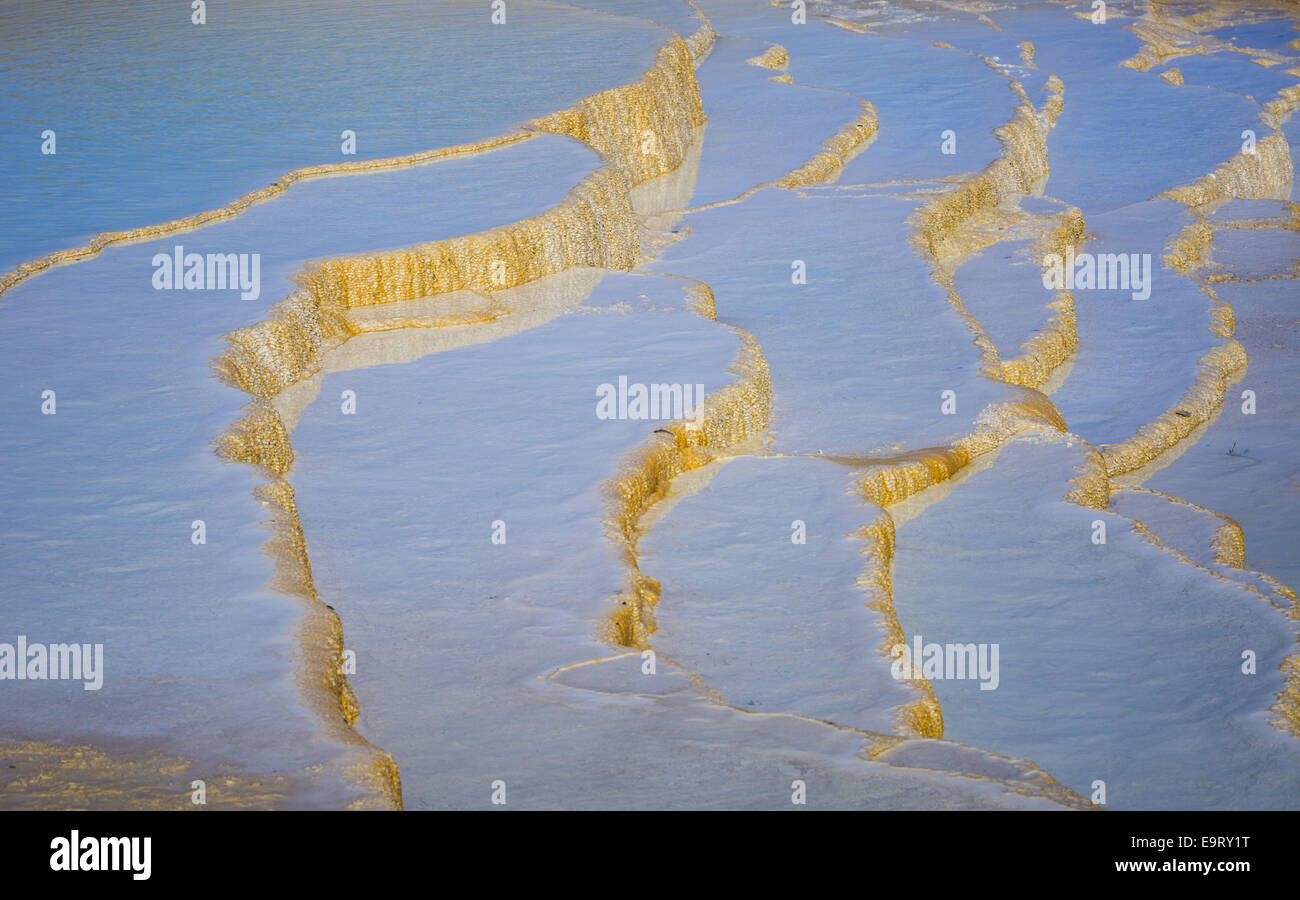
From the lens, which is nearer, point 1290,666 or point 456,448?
point 1290,666

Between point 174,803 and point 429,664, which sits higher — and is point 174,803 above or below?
above

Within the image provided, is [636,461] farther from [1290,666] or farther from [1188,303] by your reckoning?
[1188,303]
